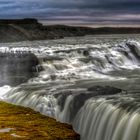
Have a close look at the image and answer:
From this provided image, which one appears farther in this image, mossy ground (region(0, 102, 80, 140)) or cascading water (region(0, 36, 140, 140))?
mossy ground (region(0, 102, 80, 140))

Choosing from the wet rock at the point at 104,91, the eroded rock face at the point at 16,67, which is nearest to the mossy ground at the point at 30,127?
the wet rock at the point at 104,91

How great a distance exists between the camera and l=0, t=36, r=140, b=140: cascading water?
52.7ft

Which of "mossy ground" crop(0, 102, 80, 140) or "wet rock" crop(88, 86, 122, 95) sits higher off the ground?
"wet rock" crop(88, 86, 122, 95)

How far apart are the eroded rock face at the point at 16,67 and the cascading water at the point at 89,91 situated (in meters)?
0.66

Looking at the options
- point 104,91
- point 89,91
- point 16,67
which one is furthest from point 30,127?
point 16,67

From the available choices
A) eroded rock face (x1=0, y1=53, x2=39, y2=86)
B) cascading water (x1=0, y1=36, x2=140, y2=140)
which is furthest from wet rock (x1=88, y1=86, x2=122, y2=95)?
eroded rock face (x1=0, y1=53, x2=39, y2=86)

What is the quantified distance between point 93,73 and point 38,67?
4.02m

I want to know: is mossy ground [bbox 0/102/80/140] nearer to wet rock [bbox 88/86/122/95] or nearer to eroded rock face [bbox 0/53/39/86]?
wet rock [bbox 88/86/122/95]

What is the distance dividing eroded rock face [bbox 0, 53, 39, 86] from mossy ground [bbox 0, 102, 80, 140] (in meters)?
10.5

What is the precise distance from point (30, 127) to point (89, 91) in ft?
15.3

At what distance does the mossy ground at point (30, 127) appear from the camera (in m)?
16.6

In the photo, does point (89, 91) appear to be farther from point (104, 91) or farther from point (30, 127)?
point (30, 127)

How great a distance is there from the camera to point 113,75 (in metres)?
31.5

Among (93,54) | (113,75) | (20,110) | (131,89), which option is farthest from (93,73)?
(20,110)
